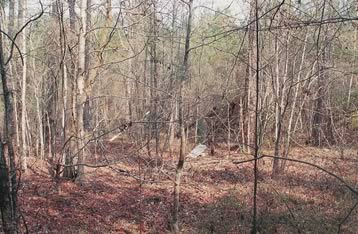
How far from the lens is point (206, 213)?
877cm

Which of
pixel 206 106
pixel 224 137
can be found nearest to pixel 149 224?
pixel 206 106

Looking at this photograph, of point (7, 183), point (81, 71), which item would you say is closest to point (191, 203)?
point (81, 71)

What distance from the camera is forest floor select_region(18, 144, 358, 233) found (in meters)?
7.56

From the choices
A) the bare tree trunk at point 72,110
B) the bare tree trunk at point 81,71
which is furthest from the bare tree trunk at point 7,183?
the bare tree trunk at point 81,71

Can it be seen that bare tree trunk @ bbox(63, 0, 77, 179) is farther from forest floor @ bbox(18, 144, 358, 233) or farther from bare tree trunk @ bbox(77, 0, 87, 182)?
forest floor @ bbox(18, 144, 358, 233)

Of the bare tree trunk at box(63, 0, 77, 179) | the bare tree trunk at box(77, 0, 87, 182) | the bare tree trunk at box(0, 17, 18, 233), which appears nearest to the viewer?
the bare tree trunk at box(0, 17, 18, 233)

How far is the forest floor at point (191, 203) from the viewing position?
24.8 feet

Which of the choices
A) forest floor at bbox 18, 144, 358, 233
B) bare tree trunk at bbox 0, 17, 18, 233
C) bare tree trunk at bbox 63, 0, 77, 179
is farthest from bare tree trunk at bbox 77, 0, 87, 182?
bare tree trunk at bbox 0, 17, 18, 233

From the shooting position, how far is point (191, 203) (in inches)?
376

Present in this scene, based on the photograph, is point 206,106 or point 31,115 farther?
point 31,115

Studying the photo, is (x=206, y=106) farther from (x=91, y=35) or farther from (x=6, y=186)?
(x=6, y=186)

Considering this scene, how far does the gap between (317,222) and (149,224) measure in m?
3.27

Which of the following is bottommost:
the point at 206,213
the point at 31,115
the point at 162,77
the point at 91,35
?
the point at 206,213

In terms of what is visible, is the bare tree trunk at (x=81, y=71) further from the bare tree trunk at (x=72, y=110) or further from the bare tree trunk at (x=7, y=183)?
the bare tree trunk at (x=7, y=183)
